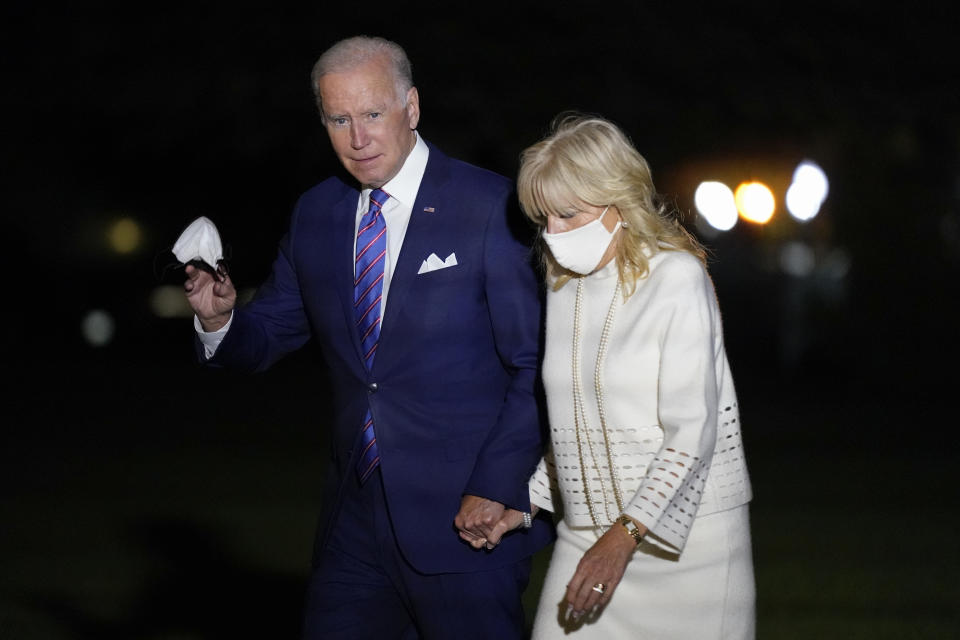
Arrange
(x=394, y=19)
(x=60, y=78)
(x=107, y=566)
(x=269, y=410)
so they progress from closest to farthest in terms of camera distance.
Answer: (x=107, y=566), (x=394, y=19), (x=60, y=78), (x=269, y=410)

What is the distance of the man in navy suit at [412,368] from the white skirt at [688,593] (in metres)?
0.43

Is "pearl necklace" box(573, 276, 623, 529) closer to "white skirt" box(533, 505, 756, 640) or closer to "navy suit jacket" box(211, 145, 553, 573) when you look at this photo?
"white skirt" box(533, 505, 756, 640)

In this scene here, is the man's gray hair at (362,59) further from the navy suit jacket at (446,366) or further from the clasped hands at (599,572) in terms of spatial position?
the clasped hands at (599,572)

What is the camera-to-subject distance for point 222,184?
97.7 ft

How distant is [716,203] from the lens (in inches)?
1828

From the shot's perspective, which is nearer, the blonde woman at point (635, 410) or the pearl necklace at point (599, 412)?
the blonde woman at point (635, 410)

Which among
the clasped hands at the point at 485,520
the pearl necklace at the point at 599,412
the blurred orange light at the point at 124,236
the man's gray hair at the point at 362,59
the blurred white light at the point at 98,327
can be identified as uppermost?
the man's gray hair at the point at 362,59

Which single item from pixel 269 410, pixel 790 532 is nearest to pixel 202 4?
Result: pixel 790 532

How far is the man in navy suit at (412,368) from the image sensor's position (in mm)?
3926

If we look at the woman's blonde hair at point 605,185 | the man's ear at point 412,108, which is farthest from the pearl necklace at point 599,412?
the man's ear at point 412,108

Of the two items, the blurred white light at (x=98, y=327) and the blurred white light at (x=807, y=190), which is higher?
the blurred white light at (x=807, y=190)

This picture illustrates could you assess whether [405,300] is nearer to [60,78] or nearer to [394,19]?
[394,19]

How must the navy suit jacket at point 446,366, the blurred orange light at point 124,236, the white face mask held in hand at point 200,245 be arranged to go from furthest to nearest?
the blurred orange light at point 124,236 < the navy suit jacket at point 446,366 < the white face mask held in hand at point 200,245

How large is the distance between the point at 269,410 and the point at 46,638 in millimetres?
9342
